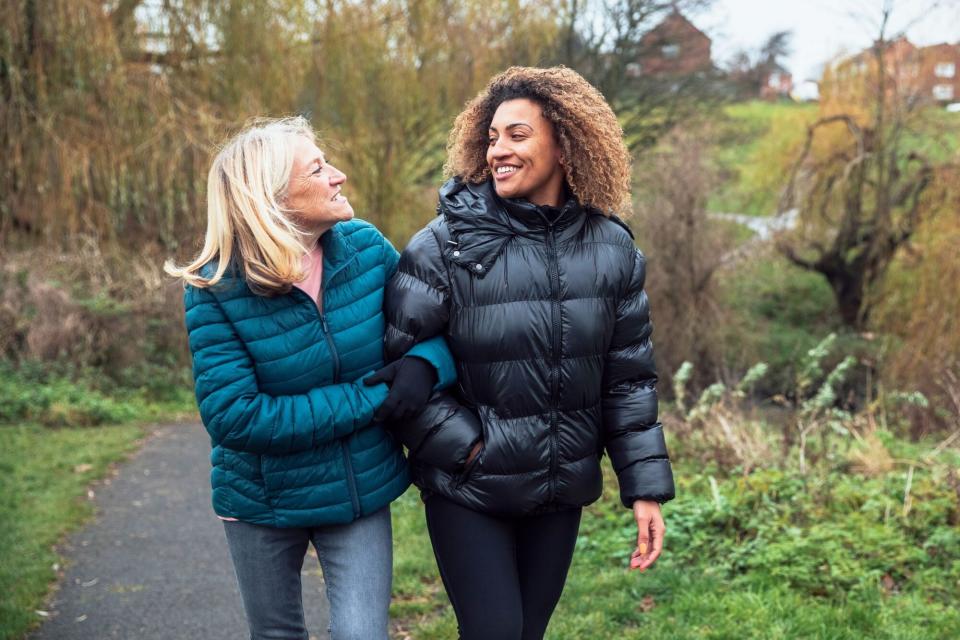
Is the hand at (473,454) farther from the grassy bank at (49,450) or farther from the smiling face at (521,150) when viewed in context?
the grassy bank at (49,450)

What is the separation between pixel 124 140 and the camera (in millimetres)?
10859

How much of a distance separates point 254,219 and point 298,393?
454mm

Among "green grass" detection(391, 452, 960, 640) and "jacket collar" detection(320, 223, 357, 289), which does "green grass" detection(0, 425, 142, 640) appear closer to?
"green grass" detection(391, 452, 960, 640)

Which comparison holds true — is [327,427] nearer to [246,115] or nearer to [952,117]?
[246,115]

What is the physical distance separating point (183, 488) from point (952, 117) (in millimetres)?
16215

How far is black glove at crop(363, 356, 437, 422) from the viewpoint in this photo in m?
2.46

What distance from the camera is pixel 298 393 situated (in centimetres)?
249

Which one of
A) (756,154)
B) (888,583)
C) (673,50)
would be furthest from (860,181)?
(888,583)

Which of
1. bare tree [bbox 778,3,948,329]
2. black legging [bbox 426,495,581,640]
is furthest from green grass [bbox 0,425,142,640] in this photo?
bare tree [bbox 778,3,948,329]

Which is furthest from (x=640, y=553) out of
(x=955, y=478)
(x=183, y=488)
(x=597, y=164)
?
(x=183, y=488)

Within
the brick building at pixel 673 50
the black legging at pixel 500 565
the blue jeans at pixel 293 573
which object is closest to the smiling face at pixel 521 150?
the black legging at pixel 500 565

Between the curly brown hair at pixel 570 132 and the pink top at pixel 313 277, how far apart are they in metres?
0.50

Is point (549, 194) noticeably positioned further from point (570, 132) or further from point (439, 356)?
point (439, 356)

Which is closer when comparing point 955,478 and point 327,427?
point 327,427
